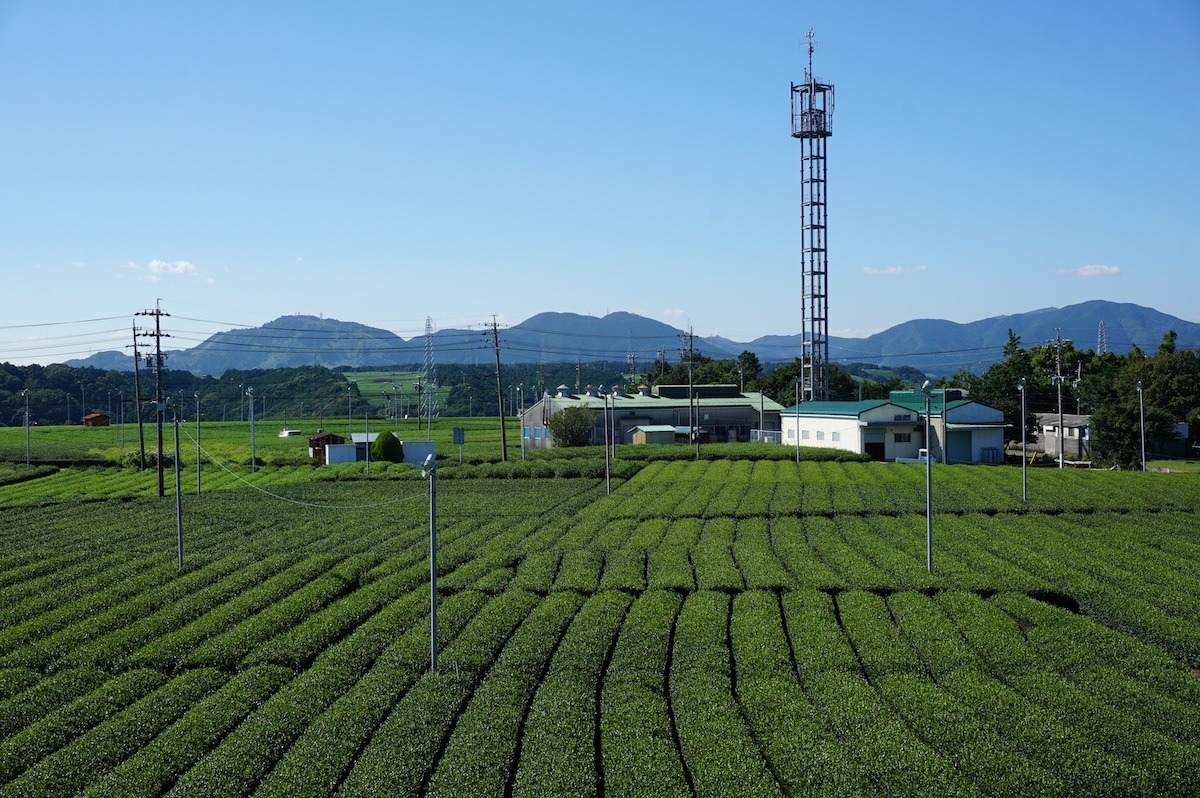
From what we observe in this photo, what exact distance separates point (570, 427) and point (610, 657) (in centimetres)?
4858

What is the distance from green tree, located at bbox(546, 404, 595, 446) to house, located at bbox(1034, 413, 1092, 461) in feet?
107

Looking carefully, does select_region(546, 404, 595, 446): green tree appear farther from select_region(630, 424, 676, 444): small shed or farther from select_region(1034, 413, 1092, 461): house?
select_region(1034, 413, 1092, 461): house

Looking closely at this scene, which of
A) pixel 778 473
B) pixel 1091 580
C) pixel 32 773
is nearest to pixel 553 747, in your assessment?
pixel 32 773

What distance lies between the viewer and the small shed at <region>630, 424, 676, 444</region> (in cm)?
7181

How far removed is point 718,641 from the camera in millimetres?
19719

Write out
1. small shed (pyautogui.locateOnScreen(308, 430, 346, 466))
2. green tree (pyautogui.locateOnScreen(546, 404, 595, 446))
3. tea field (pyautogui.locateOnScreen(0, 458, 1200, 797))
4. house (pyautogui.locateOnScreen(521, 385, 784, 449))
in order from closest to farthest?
tea field (pyautogui.locateOnScreen(0, 458, 1200, 797)) < small shed (pyautogui.locateOnScreen(308, 430, 346, 466)) < green tree (pyautogui.locateOnScreen(546, 404, 595, 446)) < house (pyautogui.locateOnScreen(521, 385, 784, 449))

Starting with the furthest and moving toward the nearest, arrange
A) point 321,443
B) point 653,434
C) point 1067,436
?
point 653,434, point 1067,436, point 321,443

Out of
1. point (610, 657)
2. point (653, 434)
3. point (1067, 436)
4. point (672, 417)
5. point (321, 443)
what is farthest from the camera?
point (672, 417)

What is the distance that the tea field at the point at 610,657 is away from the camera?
45.0 feet

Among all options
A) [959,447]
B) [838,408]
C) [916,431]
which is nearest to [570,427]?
[838,408]

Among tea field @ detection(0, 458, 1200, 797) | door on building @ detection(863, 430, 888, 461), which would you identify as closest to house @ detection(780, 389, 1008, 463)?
door on building @ detection(863, 430, 888, 461)

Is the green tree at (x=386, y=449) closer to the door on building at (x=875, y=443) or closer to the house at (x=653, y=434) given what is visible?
the house at (x=653, y=434)

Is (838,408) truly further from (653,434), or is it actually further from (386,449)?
(386,449)

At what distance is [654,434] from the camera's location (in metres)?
72.1
